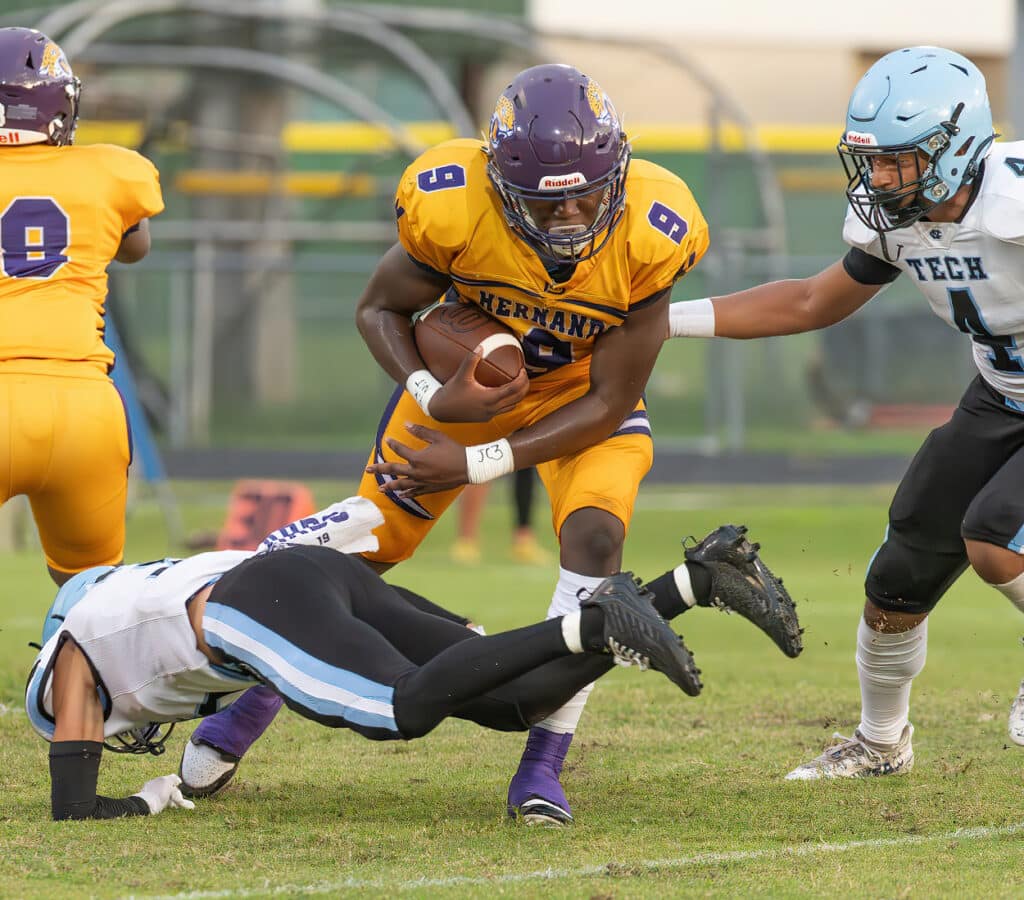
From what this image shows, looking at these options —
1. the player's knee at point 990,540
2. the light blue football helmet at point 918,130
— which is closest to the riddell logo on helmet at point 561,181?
the light blue football helmet at point 918,130

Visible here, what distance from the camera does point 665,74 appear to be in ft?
77.2

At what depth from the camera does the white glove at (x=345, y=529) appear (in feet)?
15.1

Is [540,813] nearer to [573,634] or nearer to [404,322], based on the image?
[573,634]

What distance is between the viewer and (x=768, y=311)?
490 cm

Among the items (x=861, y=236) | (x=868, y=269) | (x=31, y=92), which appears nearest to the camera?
(x=861, y=236)

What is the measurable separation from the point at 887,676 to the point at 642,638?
1.56 meters

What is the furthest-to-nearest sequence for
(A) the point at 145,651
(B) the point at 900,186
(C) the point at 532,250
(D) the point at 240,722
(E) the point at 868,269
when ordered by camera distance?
1. (E) the point at 868,269
2. (D) the point at 240,722
3. (C) the point at 532,250
4. (B) the point at 900,186
5. (A) the point at 145,651

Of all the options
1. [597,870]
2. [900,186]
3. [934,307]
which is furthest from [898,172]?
[597,870]

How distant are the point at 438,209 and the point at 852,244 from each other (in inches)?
49.8

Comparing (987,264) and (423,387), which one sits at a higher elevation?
(987,264)

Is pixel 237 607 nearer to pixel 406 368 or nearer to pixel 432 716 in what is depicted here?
pixel 432 716

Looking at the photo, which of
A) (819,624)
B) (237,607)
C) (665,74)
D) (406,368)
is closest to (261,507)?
(819,624)

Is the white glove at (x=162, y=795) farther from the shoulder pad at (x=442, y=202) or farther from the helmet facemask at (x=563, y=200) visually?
the helmet facemask at (x=563, y=200)

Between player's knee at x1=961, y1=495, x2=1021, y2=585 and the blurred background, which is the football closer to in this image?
player's knee at x1=961, y1=495, x2=1021, y2=585
